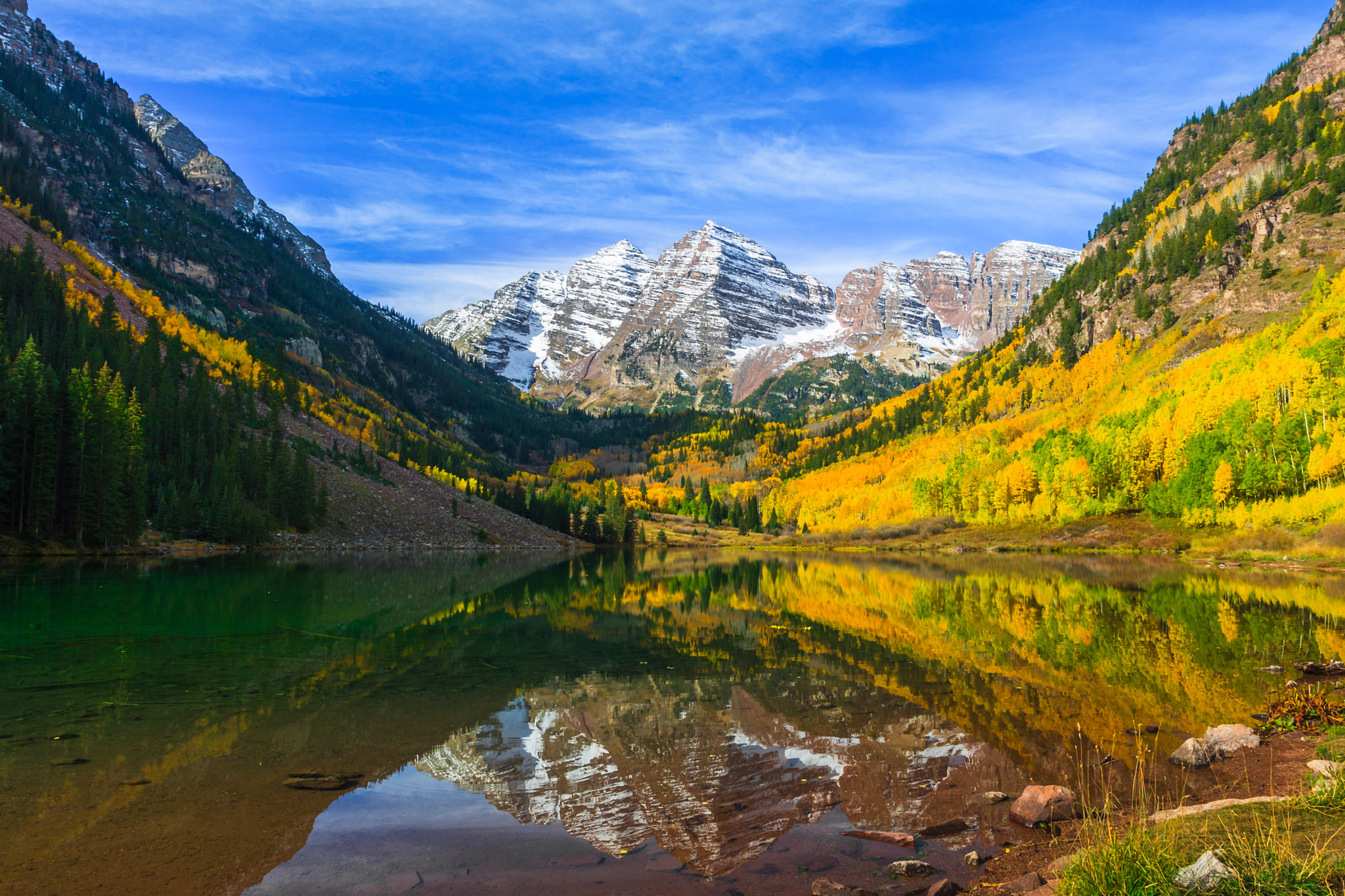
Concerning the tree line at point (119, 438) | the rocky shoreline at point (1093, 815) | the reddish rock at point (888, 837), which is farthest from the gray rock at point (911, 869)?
the tree line at point (119, 438)

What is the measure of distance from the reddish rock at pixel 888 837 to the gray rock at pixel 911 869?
33.8 inches

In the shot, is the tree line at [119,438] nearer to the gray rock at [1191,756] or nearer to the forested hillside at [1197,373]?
the gray rock at [1191,756]

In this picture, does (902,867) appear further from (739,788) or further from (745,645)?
(745,645)

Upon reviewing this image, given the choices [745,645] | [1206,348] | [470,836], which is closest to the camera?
[470,836]

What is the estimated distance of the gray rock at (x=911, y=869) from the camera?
9328mm

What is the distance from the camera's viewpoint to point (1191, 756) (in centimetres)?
1323

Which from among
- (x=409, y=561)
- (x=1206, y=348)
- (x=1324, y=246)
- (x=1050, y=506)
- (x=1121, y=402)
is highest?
(x=1324, y=246)

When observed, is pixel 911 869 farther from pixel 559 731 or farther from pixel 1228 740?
pixel 559 731

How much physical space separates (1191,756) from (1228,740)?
3.55ft

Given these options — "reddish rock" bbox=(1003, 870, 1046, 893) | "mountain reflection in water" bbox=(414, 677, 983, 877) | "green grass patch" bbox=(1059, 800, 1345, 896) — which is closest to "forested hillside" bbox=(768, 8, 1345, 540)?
"mountain reflection in water" bbox=(414, 677, 983, 877)

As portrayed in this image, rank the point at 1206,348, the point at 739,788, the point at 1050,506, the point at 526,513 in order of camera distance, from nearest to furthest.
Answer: the point at 739,788 → the point at 1050,506 → the point at 1206,348 → the point at 526,513

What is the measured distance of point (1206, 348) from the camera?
394ft

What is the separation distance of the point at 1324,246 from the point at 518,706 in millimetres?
167014

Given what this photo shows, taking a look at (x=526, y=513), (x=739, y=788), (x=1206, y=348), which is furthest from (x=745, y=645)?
(x=526, y=513)
